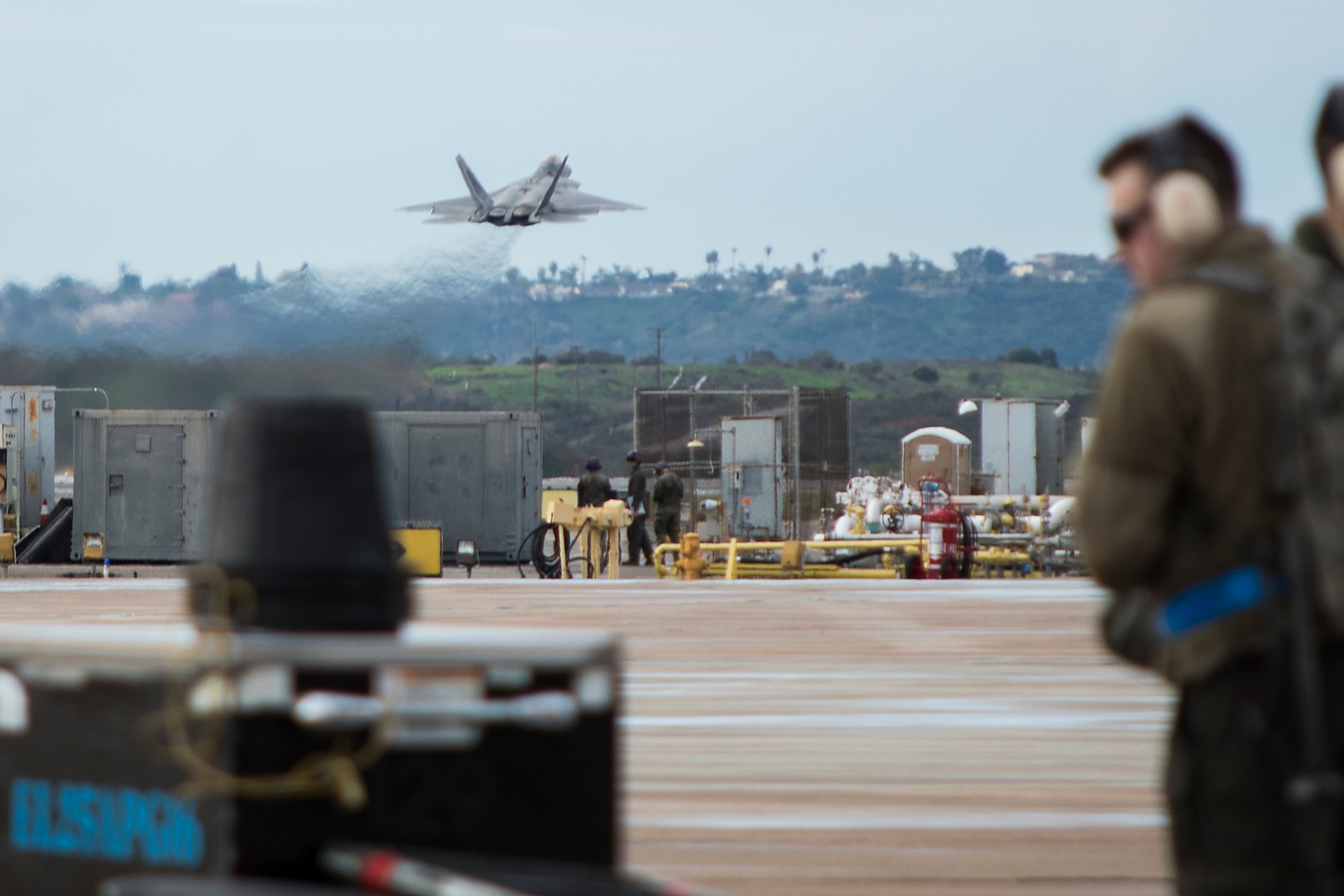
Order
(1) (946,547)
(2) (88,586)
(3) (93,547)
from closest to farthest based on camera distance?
(2) (88,586) < (1) (946,547) < (3) (93,547)

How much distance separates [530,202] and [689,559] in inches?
1149

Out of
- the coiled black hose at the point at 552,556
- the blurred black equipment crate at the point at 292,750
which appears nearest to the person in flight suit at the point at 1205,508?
the blurred black equipment crate at the point at 292,750

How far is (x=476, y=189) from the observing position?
147 ft

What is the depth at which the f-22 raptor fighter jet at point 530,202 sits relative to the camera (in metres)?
44.0

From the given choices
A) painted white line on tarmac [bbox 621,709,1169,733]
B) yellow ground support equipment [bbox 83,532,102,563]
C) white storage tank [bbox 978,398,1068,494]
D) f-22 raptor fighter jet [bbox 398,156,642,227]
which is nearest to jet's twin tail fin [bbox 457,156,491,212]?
f-22 raptor fighter jet [bbox 398,156,642,227]

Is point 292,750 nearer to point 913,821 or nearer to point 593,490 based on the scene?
point 913,821

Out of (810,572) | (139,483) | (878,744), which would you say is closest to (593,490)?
(810,572)

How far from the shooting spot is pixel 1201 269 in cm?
226

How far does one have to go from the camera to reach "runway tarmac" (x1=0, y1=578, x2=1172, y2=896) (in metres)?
3.88

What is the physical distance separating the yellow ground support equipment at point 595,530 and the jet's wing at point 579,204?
30.0m

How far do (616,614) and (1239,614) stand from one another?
26.5ft

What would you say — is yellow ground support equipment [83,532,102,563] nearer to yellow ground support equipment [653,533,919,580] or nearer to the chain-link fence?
yellow ground support equipment [653,533,919,580]

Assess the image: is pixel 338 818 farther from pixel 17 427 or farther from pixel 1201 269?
pixel 17 427

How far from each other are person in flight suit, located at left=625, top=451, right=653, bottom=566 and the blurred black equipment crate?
758 inches
